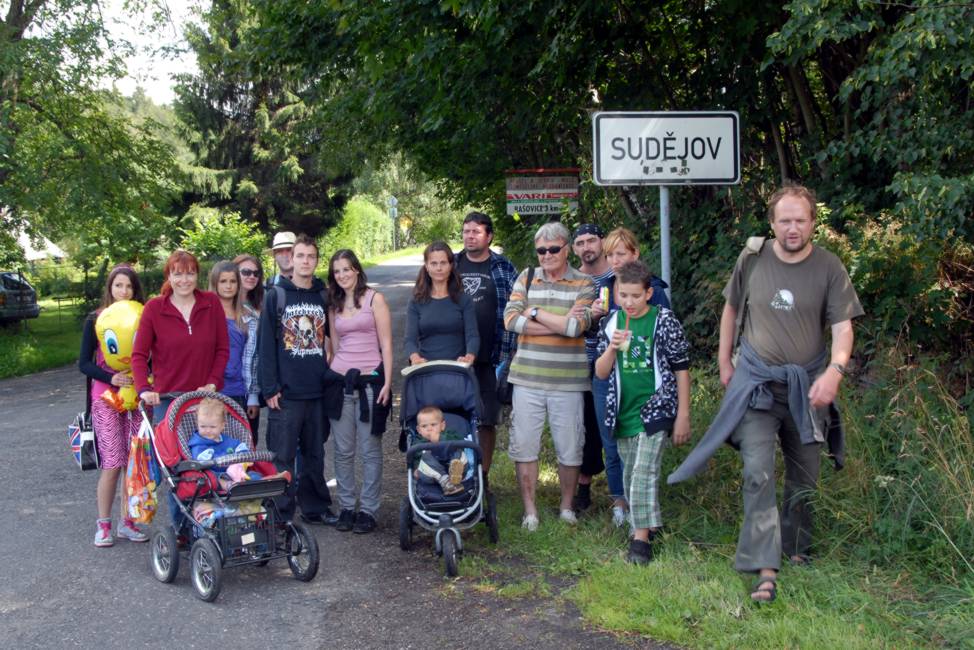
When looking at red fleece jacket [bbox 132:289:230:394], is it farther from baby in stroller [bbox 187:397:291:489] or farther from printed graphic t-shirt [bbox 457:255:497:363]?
printed graphic t-shirt [bbox 457:255:497:363]

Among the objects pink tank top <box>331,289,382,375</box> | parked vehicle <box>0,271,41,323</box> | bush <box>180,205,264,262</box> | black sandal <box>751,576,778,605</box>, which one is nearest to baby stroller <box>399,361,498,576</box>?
pink tank top <box>331,289,382,375</box>

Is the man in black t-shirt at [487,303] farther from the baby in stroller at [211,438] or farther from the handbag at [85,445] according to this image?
the handbag at [85,445]


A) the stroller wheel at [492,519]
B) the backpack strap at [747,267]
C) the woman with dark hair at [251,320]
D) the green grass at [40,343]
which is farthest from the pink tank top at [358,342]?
the green grass at [40,343]

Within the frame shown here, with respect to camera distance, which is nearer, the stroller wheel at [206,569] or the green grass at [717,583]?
the green grass at [717,583]

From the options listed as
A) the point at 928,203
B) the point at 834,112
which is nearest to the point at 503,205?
the point at 834,112

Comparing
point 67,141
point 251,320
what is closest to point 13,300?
point 67,141

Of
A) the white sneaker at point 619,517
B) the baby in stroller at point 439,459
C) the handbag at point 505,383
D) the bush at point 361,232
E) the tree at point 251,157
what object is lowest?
the white sneaker at point 619,517

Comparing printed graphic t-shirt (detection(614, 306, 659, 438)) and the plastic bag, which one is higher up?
printed graphic t-shirt (detection(614, 306, 659, 438))

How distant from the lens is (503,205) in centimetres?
1898

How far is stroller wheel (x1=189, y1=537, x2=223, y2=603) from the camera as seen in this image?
547 cm

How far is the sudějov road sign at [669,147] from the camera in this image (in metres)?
6.46

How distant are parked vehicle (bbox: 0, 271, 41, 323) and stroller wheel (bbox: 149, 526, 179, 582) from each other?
18.5 meters

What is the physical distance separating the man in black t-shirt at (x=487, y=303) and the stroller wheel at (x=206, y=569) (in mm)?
2228

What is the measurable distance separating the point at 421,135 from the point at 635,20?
19.1ft
